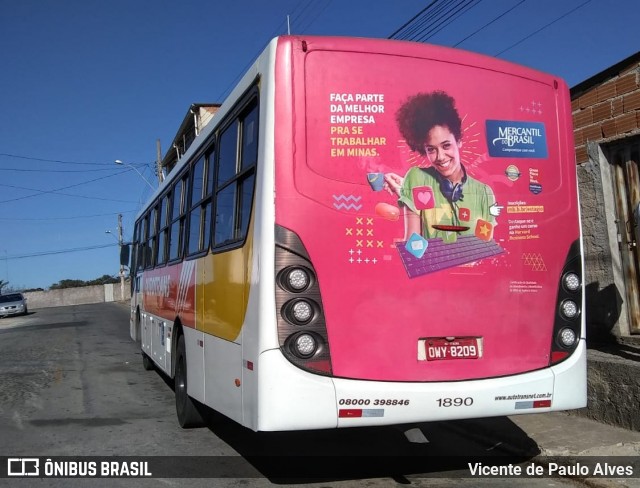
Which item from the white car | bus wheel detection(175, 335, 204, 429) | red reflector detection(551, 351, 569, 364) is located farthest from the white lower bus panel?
the white car

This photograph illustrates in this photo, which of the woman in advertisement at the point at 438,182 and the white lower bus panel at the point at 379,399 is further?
the woman in advertisement at the point at 438,182

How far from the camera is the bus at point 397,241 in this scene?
3.88 metres

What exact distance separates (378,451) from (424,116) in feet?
10.5

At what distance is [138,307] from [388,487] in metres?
8.33

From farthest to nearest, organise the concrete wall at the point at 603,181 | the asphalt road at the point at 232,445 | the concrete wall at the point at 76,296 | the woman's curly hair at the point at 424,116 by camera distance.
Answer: the concrete wall at the point at 76,296 < the concrete wall at the point at 603,181 < the asphalt road at the point at 232,445 < the woman's curly hair at the point at 424,116

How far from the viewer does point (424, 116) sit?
4250mm

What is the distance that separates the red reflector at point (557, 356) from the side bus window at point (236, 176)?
2.40 m

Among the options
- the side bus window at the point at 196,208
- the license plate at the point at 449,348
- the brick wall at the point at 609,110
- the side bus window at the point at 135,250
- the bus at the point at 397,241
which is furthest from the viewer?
the side bus window at the point at 135,250

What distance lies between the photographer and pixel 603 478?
4.63 m

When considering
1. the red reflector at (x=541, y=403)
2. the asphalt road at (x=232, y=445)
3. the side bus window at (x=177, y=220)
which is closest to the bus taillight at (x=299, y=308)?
the asphalt road at (x=232, y=445)

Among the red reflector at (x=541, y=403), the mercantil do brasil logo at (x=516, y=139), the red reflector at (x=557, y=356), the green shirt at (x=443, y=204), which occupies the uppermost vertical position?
the mercantil do brasil logo at (x=516, y=139)

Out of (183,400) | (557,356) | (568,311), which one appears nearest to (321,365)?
(557,356)

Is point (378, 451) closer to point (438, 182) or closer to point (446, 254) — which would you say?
point (446, 254)

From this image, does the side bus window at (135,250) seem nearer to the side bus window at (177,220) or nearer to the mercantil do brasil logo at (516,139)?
the side bus window at (177,220)
